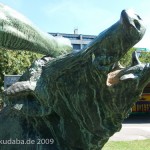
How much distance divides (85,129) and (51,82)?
0.42 m

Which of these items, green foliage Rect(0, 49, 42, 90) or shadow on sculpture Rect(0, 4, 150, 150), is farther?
green foliage Rect(0, 49, 42, 90)

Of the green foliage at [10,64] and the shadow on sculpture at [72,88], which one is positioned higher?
the green foliage at [10,64]

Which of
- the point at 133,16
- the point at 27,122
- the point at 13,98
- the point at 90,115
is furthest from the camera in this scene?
the point at 27,122

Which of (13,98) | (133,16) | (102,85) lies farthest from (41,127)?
(133,16)

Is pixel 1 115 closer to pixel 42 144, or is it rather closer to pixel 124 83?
pixel 42 144

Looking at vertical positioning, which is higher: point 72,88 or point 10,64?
point 10,64

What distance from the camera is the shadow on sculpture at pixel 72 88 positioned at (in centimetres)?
233

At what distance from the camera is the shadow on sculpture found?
2332 mm

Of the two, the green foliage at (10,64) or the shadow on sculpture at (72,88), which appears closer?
the shadow on sculpture at (72,88)

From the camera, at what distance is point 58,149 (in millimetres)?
2889

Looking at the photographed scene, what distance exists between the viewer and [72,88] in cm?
257

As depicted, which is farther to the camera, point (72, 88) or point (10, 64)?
point (10, 64)

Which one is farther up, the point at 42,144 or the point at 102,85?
the point at 102,85

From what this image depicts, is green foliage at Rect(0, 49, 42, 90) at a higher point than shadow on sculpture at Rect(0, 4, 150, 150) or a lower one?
higher
